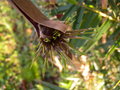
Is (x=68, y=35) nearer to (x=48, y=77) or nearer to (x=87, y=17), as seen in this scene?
(x=87, y=17)

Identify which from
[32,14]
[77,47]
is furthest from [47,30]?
[77,47]

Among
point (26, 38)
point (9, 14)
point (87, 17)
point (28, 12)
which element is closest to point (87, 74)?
point (87, 17)

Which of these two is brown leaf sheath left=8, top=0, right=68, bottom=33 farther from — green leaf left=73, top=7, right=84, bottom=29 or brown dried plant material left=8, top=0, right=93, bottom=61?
green leaf left=73, top=7, right=84, bottom=29

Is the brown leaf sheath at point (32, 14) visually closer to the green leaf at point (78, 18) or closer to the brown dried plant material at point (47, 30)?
the brown dried plant material at point (47, 30)

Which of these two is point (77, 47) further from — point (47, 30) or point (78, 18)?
point (47, 30)

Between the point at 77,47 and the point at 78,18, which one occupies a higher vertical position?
the point at 78,18

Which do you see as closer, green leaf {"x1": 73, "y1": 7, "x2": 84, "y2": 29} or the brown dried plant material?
the brown dried plant material

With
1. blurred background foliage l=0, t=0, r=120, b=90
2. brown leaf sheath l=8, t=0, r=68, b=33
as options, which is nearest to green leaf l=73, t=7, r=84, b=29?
blurred background foliage l=0, t=0, r=120, b=90

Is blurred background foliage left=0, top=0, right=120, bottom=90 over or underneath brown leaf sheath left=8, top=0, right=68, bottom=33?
underneath
